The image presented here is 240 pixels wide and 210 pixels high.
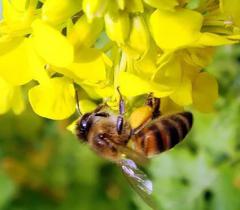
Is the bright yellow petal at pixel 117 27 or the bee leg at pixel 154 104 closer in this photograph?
the bright yellow petal at pixel 117 27

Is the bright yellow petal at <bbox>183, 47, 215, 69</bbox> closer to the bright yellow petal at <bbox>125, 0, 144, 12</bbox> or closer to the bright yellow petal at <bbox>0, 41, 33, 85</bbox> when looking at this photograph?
the bright yellow petal at <bbox>125, 0, 144, 12</bbox>

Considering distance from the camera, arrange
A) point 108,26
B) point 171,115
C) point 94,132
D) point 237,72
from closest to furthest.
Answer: point 108,26 < point 171,115 < point 94,132 < point 237,72

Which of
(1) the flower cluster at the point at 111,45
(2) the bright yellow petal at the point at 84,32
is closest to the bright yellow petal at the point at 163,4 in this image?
(1) the flower cluster at the point at 111,45

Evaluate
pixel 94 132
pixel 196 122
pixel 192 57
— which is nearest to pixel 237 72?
pixel 196 122

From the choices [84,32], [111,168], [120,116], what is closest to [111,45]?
[84,32]

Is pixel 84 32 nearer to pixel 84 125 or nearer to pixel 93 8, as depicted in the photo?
pixel 93 8

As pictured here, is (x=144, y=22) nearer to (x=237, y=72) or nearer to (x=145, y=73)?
(x=145, y=73)

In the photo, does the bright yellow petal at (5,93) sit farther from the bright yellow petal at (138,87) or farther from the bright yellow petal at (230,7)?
the bright yellow petal at (230,7)

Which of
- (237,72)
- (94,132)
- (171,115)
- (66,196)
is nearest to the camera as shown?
(171,115)
